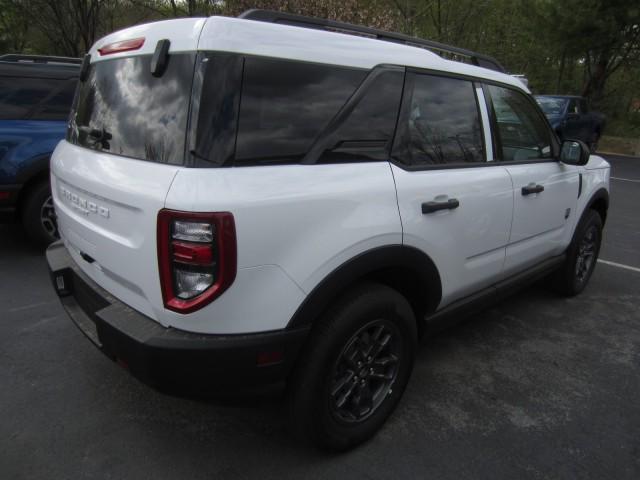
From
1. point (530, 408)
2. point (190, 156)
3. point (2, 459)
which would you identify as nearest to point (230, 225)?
point (190, 156)

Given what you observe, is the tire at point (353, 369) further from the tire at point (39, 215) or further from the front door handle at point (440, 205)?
the tire at point (39, 215)

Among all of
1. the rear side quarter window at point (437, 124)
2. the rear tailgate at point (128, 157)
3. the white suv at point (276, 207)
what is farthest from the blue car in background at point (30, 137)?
the rear side quarter window at point (437, 124)

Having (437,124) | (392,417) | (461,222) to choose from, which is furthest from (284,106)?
(392,417)

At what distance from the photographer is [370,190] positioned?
2.09 metres

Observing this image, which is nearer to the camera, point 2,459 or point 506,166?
point 2,459

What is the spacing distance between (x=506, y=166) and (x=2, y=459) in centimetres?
308

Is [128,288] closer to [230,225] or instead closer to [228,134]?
[230,225]

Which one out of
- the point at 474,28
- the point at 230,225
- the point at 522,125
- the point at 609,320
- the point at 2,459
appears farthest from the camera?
the point at 474,28

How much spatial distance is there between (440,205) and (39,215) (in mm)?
4042

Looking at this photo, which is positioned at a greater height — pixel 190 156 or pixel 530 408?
pixel 190 156

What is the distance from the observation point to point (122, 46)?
85.5 inches

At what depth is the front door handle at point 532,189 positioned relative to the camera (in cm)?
305

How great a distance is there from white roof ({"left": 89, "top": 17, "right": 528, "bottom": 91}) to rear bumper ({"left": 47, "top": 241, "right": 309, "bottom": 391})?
1.06 metres

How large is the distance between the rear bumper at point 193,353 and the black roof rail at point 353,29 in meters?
1.35
